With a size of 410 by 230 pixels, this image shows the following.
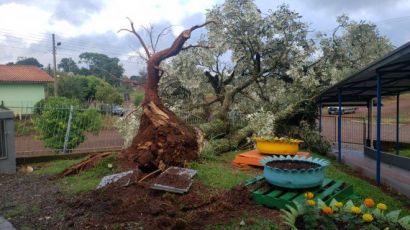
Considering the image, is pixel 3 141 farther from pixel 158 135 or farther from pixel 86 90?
pixel 86 90

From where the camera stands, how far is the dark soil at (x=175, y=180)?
4.87 metres

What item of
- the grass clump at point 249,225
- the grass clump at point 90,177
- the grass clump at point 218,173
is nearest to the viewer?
the grass clump at point 249,225

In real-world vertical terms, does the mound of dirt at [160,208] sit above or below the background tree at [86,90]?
below

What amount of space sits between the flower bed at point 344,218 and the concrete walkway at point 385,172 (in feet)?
13.8

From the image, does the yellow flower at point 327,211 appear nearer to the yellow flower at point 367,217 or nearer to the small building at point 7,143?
the yellow flower at point 367,217

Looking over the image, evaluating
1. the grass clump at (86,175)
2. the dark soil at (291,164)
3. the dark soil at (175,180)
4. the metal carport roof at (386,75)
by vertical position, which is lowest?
the grass clump at (86,175)

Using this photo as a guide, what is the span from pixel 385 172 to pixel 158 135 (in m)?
5.79

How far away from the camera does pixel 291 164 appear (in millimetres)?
5047

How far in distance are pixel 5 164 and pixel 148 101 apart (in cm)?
326

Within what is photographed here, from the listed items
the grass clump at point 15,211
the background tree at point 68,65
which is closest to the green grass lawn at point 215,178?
the grass clump at point 15,211

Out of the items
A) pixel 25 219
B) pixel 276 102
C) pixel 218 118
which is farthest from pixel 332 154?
pixel 25 219

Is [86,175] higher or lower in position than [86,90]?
lower

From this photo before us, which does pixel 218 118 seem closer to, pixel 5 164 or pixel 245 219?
pixel 5 164

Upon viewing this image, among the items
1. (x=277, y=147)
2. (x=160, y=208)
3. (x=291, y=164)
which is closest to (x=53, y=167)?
(x=160, y=208)
